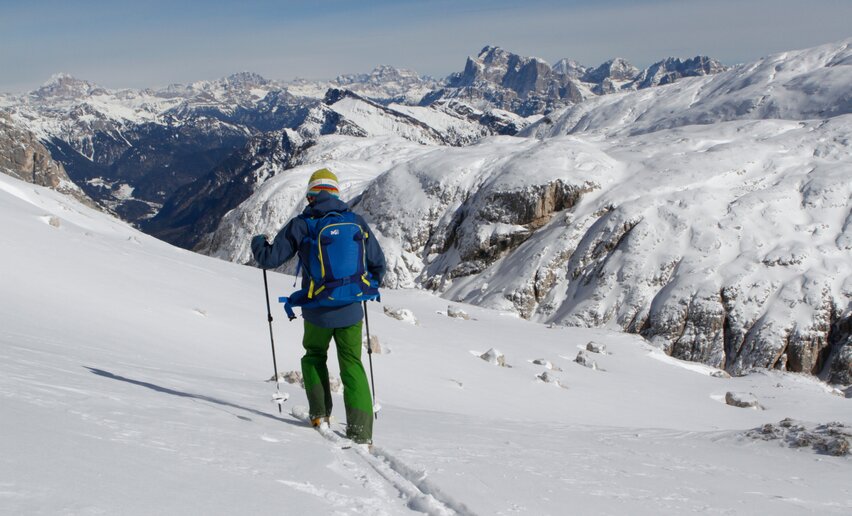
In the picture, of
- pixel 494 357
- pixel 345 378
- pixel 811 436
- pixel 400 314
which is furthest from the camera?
pixel 400 314

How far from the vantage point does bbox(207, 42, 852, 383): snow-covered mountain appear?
234ft

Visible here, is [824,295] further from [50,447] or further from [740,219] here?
[50,447]

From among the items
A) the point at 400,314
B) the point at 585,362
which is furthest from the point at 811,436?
the point at 400,314

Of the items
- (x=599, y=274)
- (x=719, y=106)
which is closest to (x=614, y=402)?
(x=599, y=274)

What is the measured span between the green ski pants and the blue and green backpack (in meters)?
0.42

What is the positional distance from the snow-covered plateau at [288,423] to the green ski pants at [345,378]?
37 cm

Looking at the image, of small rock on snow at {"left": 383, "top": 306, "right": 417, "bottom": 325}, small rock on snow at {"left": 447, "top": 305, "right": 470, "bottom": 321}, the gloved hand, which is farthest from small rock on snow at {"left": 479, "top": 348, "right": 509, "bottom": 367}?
the gloved hand

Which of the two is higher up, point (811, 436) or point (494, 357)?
point (811, 436)

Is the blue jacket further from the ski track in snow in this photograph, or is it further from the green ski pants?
the ski track in snow

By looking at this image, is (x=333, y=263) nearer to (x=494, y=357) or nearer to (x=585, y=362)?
(x=494, y=357)

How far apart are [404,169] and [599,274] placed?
48737 mm

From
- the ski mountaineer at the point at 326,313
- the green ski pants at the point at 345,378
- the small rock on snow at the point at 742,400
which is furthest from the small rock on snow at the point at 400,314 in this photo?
the ski mountaineer at the point at 326,313

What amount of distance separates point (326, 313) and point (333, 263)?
586 mm

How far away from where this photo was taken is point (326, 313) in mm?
7559
